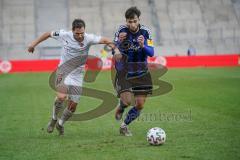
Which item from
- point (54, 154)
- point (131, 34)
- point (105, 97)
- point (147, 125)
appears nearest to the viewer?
point (54, 154)

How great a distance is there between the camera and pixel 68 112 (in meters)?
12.1

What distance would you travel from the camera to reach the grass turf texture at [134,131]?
31.0ft

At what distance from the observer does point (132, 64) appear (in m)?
11.9

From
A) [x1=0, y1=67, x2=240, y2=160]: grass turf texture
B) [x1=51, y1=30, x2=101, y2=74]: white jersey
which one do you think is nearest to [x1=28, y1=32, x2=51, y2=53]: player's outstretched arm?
[x1=51, y1=30, x2=101, y2=74]: white jersey

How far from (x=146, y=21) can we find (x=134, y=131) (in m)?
44.3

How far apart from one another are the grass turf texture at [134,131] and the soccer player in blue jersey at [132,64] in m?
0.67

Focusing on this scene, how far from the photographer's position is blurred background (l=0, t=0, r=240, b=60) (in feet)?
179

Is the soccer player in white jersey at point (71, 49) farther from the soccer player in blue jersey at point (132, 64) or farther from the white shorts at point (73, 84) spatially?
the soccer player in blue jersey at point (132, 64)

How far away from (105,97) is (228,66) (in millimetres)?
24851

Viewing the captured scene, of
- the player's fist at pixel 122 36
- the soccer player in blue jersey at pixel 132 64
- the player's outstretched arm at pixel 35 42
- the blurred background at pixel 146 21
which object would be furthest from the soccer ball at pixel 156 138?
the blurred background at pixel 146 21

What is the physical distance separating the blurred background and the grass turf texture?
3259cm

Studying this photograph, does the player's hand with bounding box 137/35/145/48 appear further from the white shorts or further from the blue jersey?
the white shorts

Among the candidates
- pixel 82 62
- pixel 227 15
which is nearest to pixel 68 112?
pixel 82 62

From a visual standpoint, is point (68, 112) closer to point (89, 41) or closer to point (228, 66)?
point (89, 41)
